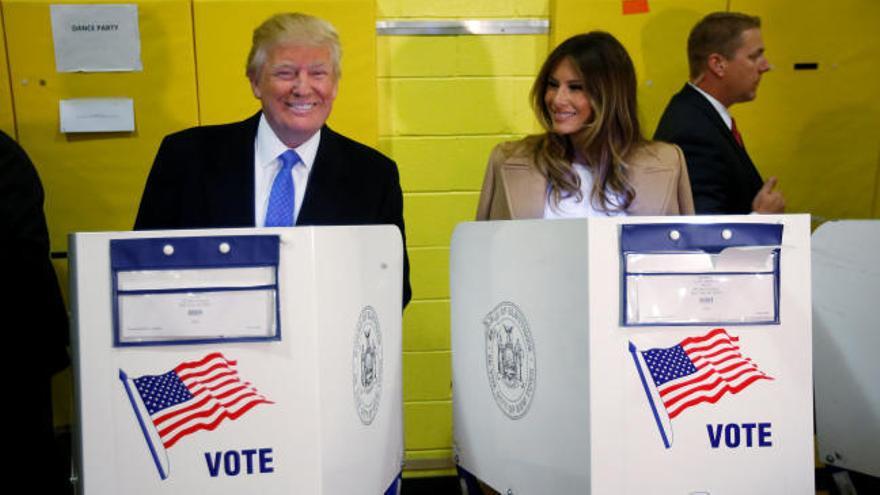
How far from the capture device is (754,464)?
92cm

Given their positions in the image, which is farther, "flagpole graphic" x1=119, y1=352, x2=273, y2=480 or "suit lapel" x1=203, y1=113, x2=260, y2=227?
"suit lapel" x1=203, y1=113, x2=260, y2=227

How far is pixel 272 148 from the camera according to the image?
58.5 inches

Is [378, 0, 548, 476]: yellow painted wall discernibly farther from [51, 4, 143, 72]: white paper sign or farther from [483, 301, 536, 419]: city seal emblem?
[483, 301, 536, 419]: city seal emblem

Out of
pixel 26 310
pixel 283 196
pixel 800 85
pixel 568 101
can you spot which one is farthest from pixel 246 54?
pixel 800 85

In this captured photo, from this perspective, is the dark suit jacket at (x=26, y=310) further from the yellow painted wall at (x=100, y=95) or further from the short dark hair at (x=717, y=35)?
the short dark hair at (x=717, y=35)

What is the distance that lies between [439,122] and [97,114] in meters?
1.20

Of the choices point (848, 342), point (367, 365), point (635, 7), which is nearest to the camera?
point (367, 365)

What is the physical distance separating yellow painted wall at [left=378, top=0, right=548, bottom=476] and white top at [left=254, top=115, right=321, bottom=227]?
2.71ft

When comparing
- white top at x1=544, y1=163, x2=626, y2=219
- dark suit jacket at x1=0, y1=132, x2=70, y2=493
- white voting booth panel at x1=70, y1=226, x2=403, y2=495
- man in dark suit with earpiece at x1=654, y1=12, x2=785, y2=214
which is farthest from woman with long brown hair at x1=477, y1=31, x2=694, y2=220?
dark suit jacket at x1=0, y1=132, x2=70, y2=493

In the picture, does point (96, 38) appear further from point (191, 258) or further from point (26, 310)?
point (191, 258)

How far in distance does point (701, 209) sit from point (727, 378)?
39.7 inches

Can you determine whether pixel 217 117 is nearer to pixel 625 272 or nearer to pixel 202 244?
pixel 202 244

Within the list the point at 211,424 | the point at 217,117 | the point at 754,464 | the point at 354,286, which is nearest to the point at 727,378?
the point at 754,464

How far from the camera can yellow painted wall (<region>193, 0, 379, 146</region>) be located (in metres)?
2.12
